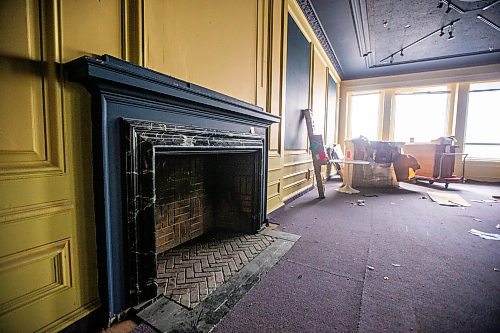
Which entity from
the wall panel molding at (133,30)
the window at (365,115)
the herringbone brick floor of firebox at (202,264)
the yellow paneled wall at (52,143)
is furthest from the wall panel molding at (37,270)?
the window at (365,115)

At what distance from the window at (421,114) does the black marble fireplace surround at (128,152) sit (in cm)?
826

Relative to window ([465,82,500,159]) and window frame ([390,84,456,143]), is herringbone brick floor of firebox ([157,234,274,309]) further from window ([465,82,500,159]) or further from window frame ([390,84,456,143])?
window ([465,82,500,159])

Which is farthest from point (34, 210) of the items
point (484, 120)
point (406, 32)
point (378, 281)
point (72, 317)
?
point (484, 120)

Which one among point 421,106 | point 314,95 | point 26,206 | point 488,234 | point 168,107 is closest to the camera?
point 26,206

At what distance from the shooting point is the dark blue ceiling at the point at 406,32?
4.00 metres

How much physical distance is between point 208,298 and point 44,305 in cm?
77

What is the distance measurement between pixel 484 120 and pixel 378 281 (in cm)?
813

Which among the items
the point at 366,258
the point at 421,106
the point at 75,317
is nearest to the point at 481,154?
the point at 421,106

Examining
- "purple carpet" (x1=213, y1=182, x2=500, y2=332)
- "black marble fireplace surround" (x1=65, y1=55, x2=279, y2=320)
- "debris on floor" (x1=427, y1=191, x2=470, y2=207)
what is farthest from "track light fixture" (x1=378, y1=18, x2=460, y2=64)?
"black marble fireplace surround" (x1=65, y1=55, x2=279, y2=320)

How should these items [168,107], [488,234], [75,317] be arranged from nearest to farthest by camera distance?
1. [75,317]
2. [168,107]
3. [488,234]

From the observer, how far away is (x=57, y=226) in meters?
1.04

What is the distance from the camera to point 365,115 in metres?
8.11

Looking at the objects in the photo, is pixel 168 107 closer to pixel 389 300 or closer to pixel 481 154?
pixel 389 300

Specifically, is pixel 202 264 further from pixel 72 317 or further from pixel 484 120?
pixel 484 120
